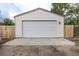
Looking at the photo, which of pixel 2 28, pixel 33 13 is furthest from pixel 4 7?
pixel 33 13

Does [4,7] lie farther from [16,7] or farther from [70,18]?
[70,18]

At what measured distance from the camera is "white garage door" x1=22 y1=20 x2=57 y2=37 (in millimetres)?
14546

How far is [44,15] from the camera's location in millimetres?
15953

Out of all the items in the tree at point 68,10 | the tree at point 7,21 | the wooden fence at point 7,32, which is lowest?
the wooden fence at point 7,32

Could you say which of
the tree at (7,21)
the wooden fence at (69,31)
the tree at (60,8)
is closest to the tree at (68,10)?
the tree at (60,8)

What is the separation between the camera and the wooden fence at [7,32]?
14755mm

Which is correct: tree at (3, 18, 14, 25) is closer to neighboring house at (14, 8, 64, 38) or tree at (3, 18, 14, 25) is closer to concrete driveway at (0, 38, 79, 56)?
neighboring house at (14, 8, 64, 38)

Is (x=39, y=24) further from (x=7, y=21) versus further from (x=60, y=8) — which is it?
(x=7, y=21)

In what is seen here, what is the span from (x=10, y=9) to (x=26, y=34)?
221 cm

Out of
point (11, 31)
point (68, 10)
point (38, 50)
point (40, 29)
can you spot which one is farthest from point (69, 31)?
point (38, 50)

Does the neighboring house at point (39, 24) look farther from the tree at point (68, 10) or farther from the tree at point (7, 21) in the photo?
the tree at point (7, 21)

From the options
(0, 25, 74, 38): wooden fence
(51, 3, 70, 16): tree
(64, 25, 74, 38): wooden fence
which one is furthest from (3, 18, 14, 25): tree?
(64, 25, 74, 38): wooden fence

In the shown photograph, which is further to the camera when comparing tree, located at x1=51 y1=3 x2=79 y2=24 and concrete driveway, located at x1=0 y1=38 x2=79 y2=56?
tree, located at x1=51 y1=3 x2=79 y2=24

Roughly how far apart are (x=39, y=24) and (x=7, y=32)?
101 inches
